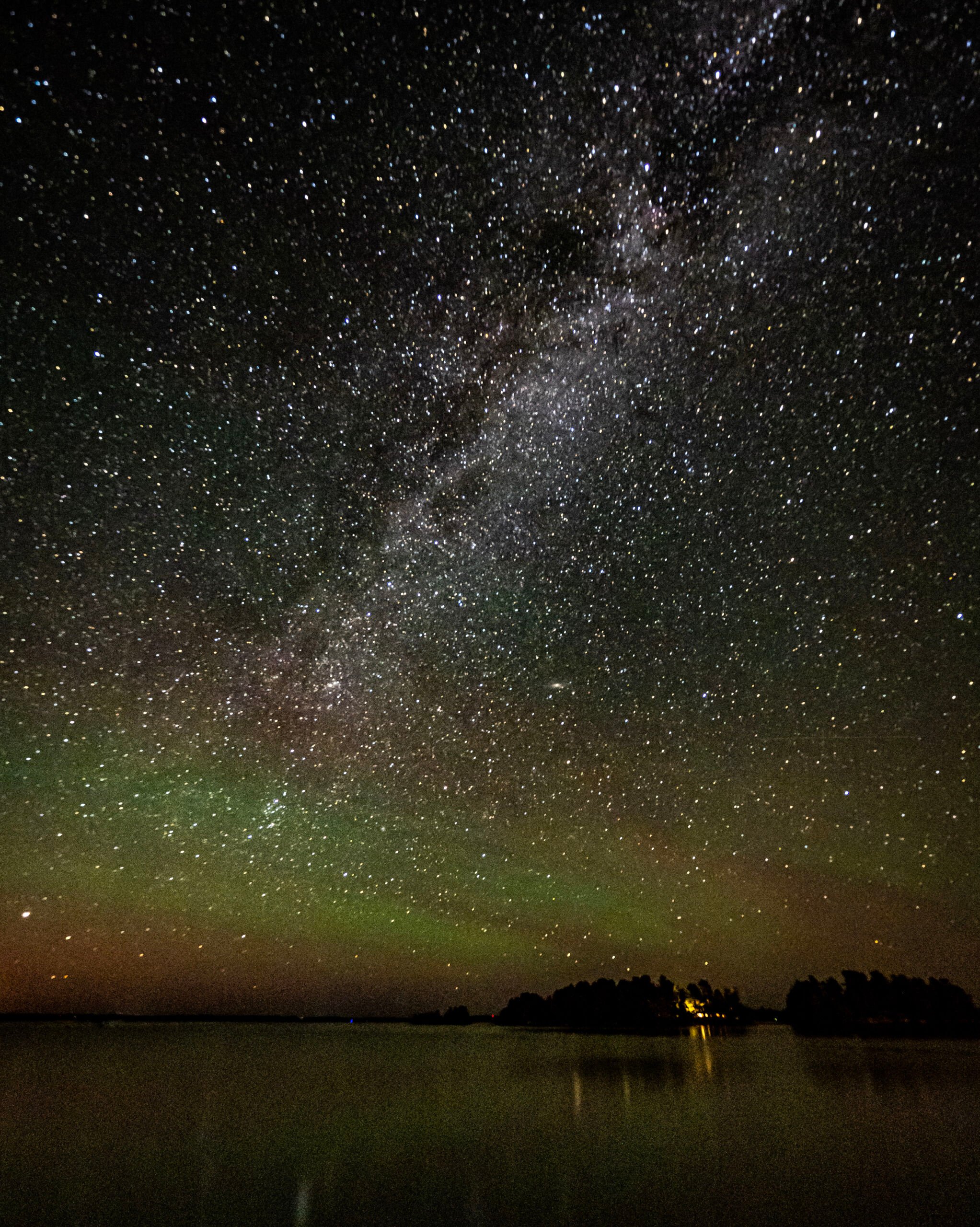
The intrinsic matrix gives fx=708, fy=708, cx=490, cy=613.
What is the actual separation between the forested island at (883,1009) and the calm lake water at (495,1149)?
198 ft

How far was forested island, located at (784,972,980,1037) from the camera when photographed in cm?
7569

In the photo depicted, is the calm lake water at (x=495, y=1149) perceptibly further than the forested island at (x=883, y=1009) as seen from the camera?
No

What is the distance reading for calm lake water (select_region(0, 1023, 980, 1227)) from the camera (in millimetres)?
8836

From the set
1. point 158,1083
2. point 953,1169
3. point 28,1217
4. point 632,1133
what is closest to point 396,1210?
point 28,1217

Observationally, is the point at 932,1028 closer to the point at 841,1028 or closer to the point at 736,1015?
the point at 841,1028

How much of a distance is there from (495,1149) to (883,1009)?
87884mm

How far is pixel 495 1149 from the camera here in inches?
494

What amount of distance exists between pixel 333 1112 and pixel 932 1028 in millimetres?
85693

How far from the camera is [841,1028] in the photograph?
270 ft

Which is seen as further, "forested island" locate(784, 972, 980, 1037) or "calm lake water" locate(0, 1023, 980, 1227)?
"forested island" locate(784, 972, 980, 1037)

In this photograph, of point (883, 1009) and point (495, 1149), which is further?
point (883, 1009)

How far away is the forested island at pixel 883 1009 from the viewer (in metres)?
75.7

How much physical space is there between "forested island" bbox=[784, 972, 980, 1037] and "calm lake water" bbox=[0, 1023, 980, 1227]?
60.2 meters

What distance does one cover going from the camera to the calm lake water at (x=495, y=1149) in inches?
348
